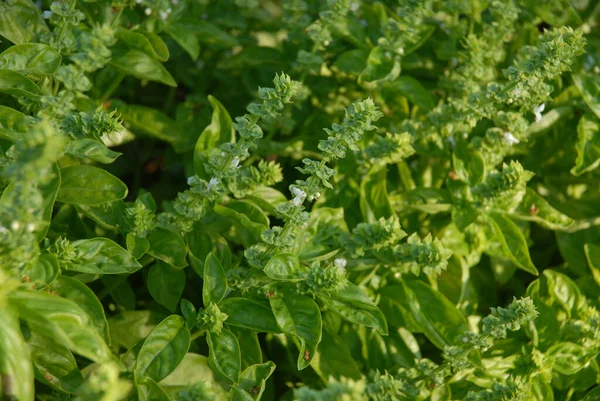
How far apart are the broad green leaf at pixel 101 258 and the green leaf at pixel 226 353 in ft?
0.88

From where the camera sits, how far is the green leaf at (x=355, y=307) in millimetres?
1731

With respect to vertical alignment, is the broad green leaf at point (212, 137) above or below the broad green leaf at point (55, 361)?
above

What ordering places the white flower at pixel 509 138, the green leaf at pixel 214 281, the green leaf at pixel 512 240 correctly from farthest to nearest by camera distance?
the white flower at pixel 509 138 < the green leaf at pixel 512 240 < the green leaf at pixel 214 281

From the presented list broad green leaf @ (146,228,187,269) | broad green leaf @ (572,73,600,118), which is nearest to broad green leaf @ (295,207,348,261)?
broad green leaf @ (146,228,187,269)

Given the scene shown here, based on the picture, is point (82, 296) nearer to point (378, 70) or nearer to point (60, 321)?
point (60, 321)

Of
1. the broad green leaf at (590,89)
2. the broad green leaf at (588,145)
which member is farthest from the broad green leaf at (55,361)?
the broad green leaf at (590,89)

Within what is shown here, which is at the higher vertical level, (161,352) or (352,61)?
(352,61)

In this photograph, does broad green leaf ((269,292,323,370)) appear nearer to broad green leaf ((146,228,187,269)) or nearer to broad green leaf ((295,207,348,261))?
broad green leaf ((295,207,348,261))

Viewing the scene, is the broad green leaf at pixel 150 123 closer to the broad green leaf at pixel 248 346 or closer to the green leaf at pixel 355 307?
the broad green leaf at pixel 248 346

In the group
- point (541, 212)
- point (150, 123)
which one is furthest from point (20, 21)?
point (541, 212)

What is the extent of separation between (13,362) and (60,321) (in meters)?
0.11

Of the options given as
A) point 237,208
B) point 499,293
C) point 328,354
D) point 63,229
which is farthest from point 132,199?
point 499,293

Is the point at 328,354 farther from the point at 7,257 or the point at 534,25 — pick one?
the point at 534,25

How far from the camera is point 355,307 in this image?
1.76 meters
